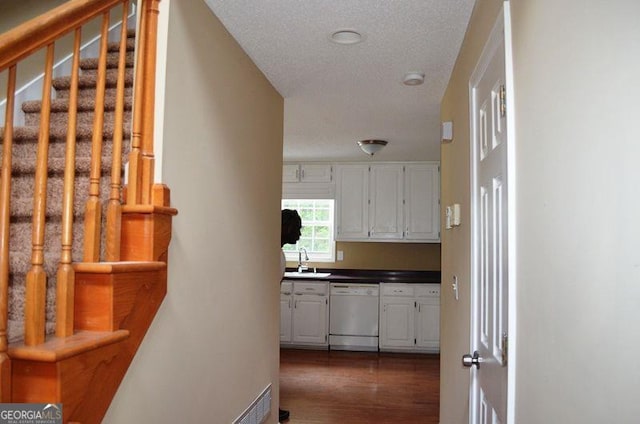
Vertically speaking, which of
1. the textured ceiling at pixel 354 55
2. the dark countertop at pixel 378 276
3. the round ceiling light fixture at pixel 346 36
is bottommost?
→ the dark countertop at pixel 378 276

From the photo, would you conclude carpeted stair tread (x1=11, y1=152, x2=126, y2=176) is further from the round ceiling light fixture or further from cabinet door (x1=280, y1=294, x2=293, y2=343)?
cabinet door (x1=280, y1=294, x2=293, y2=343)

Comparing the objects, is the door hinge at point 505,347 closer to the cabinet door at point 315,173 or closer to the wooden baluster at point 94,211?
the wooden baluster at point 94,211

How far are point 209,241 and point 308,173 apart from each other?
4.51 m

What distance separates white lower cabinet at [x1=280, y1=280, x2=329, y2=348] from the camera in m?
6.08

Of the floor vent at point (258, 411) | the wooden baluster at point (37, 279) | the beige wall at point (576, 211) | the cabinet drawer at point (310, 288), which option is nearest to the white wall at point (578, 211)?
the beige wall at point (576, 211)

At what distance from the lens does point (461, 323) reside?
2.41 m

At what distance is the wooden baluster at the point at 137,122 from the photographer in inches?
64.3

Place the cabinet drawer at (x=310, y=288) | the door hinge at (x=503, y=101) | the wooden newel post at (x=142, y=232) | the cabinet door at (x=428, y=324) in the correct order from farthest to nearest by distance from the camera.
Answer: the cabinet drawer at (x=310, y=288)
the cabinet door at (x=428, y=324)
the wooden newel post at (x=142, y=232)
the door hinge at (x=503, y=101)

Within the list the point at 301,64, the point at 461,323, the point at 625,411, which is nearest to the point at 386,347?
the point at 461,323

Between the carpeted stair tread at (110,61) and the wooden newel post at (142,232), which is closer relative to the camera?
the wooden newel post at (142,232)

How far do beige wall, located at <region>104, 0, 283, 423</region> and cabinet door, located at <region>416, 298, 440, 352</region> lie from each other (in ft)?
10.4

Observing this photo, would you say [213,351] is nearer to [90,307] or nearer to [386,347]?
[90,307]

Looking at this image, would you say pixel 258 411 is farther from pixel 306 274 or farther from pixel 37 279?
pixel 306 274

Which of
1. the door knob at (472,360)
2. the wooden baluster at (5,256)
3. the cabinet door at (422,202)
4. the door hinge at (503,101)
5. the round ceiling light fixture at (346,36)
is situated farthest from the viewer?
the cabinet door at (422,202)
